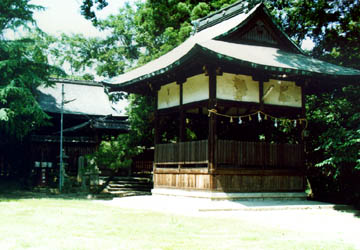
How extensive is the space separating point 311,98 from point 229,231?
42.8 ft

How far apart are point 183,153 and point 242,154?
2338 millimetres

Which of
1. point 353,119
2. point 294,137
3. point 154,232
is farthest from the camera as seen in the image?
point 294,137

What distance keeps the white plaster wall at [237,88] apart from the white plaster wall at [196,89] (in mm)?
507

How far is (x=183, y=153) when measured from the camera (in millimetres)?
16484

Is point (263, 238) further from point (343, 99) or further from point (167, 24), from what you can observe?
point (167, 24)

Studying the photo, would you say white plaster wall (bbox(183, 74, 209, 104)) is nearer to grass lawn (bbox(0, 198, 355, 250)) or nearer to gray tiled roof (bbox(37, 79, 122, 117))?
grass lawn (bbox(0, 198, 355, 250))

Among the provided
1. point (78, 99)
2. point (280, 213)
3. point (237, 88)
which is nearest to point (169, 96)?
point (237, 88)

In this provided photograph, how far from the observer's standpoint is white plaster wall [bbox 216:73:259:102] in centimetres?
1524

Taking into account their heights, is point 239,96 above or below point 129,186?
above

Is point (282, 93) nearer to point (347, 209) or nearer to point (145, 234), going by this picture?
point (347, 209)

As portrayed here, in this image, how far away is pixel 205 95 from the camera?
1543 cm

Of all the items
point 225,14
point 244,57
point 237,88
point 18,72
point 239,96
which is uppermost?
point 225,14

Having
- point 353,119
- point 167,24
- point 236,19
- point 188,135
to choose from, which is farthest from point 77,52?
point 353,119

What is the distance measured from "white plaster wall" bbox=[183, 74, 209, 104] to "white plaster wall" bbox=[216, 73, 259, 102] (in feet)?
1.66
